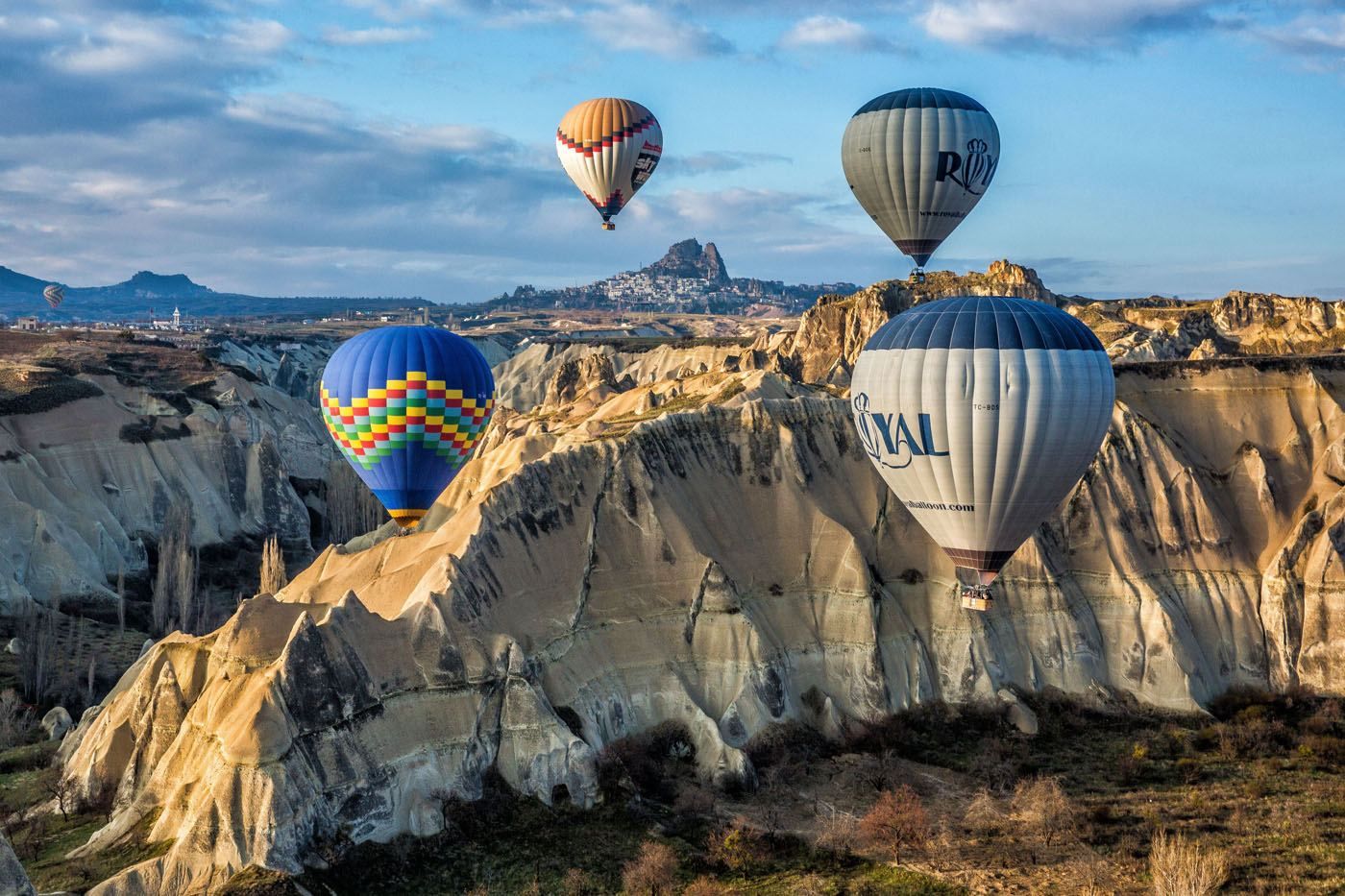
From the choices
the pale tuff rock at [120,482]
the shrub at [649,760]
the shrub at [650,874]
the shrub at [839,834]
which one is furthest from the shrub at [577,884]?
the pale tuff rock at [120,482]

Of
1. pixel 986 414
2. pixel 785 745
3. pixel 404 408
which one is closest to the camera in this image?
pixel 986 414

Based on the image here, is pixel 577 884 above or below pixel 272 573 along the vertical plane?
below

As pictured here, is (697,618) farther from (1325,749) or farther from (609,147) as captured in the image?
(609,147)

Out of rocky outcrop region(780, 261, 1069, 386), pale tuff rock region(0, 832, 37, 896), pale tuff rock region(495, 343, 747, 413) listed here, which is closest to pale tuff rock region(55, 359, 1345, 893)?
pale tuff rock region(0, 832, 37, 896)

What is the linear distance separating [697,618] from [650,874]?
12150 millimetres

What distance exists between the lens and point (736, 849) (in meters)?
37.5

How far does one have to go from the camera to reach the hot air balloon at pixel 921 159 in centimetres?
5656

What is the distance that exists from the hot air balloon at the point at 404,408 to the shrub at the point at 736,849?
19.0 meters

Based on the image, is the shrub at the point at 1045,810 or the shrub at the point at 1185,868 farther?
the shrub at the point at 1045,810

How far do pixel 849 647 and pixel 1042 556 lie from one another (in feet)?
30.9

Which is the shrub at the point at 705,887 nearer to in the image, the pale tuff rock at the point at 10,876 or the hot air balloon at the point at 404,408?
the pale tuff rock at the point at 10,876

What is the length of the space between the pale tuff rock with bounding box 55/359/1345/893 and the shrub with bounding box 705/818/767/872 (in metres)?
3.99

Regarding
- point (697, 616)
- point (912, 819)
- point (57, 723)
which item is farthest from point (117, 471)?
point (912, 819)

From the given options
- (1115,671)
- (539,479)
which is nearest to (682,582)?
(539,479)
